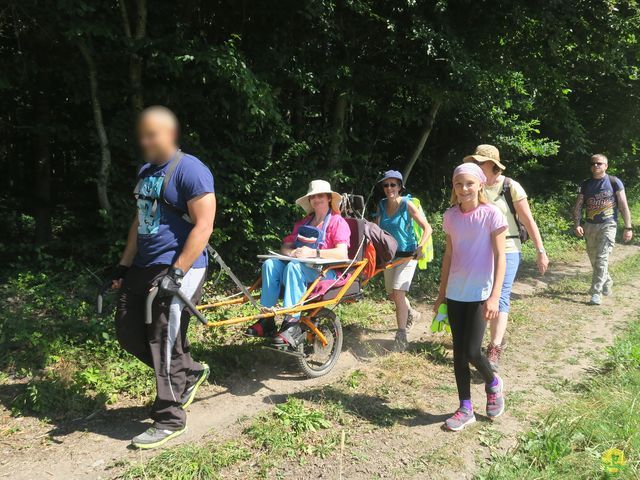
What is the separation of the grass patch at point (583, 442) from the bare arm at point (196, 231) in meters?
2.27

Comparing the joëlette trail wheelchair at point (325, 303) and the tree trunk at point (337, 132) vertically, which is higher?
the tree trunk at point (337, 132)

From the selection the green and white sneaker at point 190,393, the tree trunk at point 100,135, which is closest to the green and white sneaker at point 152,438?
the green and white sneaker at point 190,393

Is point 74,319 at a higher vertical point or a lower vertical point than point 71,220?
lower

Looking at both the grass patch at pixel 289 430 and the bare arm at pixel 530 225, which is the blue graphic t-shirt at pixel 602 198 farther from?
the grass patch at pixel 289 430

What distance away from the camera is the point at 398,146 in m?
11.3

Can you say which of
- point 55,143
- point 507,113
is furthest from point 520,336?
point 507,113

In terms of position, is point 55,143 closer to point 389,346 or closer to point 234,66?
point 234,66

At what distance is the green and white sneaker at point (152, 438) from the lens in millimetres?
3320

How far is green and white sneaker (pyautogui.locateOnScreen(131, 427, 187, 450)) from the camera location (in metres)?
3.32

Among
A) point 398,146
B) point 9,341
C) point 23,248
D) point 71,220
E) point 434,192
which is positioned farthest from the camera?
point 434,192

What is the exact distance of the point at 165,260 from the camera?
3307 millimetres

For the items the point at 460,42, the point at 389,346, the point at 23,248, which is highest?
the point at 460,42

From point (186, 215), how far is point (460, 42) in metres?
5.75

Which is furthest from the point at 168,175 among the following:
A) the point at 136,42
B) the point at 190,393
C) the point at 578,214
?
the point at 578,214
